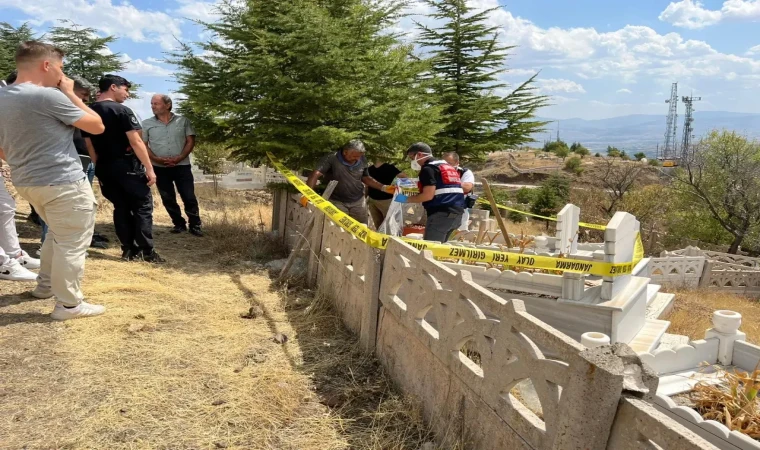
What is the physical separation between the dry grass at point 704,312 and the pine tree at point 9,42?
19138 millimetres

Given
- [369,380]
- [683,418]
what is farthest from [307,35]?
[683,418]

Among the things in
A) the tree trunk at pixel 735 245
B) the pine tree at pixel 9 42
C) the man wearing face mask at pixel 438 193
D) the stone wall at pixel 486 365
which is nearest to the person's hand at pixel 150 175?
the stone wall at pixel 486 365

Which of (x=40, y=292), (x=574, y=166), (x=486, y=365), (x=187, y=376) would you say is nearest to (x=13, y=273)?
(x=40, y=292)

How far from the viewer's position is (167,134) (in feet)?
26.0

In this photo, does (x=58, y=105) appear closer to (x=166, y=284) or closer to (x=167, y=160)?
(x=166, y=284)

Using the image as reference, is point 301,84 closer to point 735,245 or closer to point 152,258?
point 152,258

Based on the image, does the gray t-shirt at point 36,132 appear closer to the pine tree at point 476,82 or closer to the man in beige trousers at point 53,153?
the man in beige trousers at point 53,153

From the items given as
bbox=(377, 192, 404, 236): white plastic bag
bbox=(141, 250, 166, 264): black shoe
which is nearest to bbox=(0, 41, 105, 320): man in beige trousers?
bbox=(141, 250, 166, 264): black shoe

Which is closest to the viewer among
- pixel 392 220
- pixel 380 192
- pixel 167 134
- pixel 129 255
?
pixel 129 255

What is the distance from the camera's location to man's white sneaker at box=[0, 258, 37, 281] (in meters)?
5.39

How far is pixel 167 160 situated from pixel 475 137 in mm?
10728

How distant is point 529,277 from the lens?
5.71 meters

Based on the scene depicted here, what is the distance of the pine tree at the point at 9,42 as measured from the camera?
59.3 ft

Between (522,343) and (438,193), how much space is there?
406 centimetres
